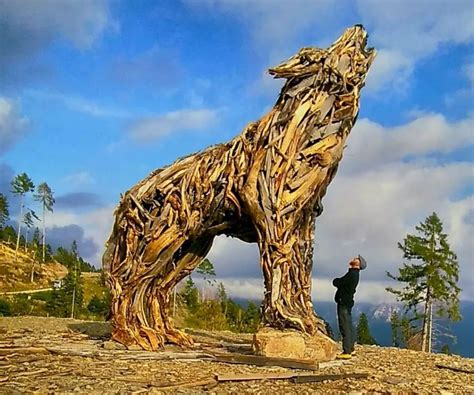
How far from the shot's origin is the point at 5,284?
2584 inches

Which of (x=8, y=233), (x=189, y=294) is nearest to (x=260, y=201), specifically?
(x=189, y=294)

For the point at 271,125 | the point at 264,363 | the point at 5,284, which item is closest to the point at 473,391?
the point at 264,363

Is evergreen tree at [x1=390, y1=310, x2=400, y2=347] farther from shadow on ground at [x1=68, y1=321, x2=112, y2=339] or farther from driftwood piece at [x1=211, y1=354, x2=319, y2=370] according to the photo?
driftwood piece at [x1=211, y1=354, x2=319, y2=370]

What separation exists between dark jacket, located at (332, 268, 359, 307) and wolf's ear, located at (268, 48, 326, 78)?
3845 mm

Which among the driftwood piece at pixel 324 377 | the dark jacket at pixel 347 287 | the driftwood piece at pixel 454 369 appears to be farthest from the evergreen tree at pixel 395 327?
the driftwood piece at pixel 324 377

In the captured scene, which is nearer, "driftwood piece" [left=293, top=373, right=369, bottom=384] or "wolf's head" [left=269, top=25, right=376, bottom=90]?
"driftwood piece" [left=293, top=373, right=369, bottom=384]

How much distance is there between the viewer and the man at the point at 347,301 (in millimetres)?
11273

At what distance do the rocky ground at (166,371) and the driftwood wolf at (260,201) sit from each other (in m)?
1.16

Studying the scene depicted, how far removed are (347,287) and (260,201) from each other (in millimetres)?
2256

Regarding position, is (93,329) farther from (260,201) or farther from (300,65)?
(300,65)

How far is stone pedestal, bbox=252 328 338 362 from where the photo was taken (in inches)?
406

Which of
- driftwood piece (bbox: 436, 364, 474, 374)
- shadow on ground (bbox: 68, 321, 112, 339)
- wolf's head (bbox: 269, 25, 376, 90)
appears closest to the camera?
driftwood piece (bbox: 436, 364, 474, 374)

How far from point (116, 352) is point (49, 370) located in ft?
7.22

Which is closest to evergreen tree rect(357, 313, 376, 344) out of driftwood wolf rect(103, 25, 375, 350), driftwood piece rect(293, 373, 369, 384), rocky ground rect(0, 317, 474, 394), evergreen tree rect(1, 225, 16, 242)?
rocky ground rect(0, 317, 474, 394)
